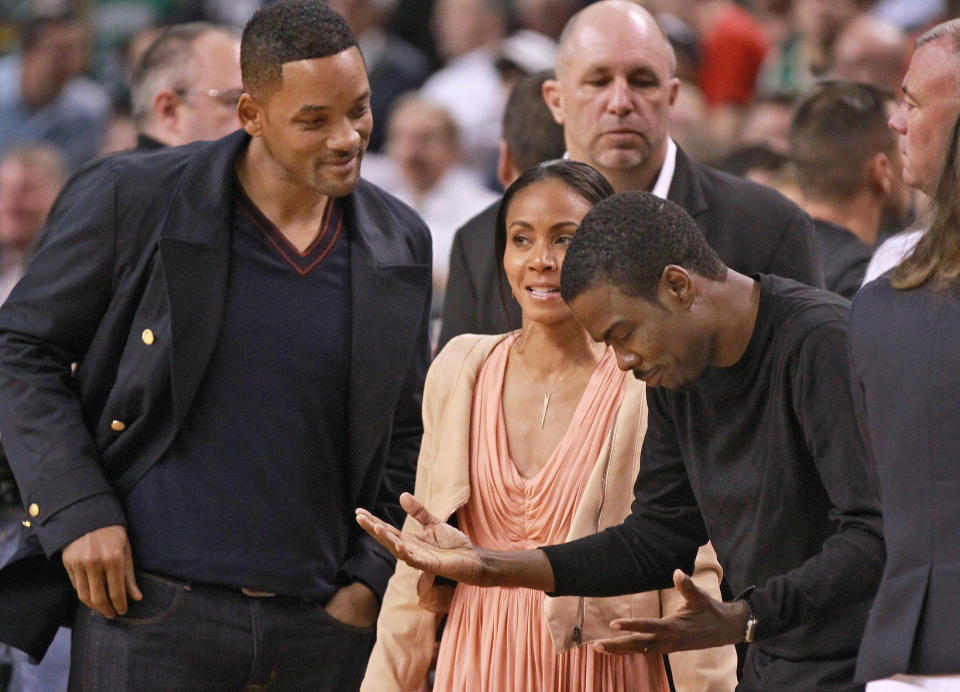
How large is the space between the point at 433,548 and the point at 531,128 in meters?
2.36

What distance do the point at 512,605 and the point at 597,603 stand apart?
20 centimetres

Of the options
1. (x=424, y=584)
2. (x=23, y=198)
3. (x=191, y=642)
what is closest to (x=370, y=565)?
(x=424, y=584)

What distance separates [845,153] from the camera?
5.36 meters

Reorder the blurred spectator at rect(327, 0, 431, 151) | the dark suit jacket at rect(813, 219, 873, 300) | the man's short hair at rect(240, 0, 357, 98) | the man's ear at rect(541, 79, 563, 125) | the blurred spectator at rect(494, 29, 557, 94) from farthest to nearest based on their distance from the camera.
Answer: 1. the blurred spectator at rect(327, 0, 431, 151)
2. the blurred spectator at rect(494, 29, 557, 94)
3. the dark suit jacket at rect(813, 219, 873, 300)
4. the man's ear at rect(541, 79, 563, 125)
5. the man's short hair at rect(240, 0, 357, 98)

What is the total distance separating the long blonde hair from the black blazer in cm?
2

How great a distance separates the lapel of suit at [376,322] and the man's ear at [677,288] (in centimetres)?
105

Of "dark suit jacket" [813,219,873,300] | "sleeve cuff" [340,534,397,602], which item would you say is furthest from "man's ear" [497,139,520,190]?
"sleeve cuff" [340,534,397,602]

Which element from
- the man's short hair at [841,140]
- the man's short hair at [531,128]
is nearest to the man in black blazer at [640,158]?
the man's short hair at [531,128]

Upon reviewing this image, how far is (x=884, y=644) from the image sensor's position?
8.24ft

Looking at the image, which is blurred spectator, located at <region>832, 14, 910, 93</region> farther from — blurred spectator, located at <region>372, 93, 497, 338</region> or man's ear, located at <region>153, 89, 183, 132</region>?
man's ear, located at <region>153, 89, 183, 132</region>

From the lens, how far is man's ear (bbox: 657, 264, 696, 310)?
9.86 ft

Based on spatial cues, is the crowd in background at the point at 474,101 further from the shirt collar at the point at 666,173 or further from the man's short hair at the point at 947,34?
the man's short hair at the point at 947,34

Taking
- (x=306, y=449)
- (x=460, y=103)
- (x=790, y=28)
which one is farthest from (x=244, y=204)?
(x=790, y=28)

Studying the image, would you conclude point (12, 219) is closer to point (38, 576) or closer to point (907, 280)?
point (38, 576)
